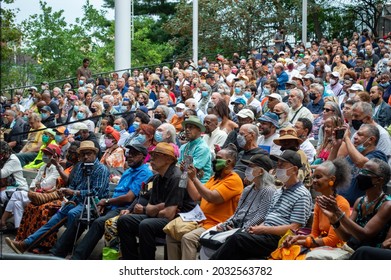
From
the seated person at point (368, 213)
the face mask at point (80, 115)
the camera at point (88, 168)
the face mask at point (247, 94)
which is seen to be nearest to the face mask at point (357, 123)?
the seated person at point (368, 213)

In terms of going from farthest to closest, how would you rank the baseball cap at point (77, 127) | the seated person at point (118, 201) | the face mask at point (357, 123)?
the baseball cap at point (77, 127)
the seated person at point (118, 201)
the face mask at point (357, 123)

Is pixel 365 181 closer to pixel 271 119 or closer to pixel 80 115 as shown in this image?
pixel 271 119

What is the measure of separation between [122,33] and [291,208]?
56.4ft

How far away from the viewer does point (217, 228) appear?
318 inches

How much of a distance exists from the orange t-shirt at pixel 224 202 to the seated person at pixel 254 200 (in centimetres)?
24

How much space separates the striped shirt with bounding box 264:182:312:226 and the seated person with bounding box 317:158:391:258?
2.32ft

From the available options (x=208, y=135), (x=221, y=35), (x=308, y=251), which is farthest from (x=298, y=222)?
(x=221, y=35)

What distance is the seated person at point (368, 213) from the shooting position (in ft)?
21.6

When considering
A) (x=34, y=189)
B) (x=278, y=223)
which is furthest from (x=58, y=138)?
(x=278, y=223)

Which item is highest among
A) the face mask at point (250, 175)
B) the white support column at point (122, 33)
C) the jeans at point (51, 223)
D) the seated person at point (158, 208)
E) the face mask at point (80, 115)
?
the white support column at point (122, 33)

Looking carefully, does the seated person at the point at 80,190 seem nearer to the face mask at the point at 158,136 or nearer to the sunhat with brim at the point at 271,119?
the face mask at the point at 158,136

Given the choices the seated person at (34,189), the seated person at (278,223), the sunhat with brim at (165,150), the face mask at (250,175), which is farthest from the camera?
the seated person at (34,189)

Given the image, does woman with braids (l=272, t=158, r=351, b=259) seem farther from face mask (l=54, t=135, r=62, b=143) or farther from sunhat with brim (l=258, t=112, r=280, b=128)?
face mask (l=54, t=135, r=62, b=143)

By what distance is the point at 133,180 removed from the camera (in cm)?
967
